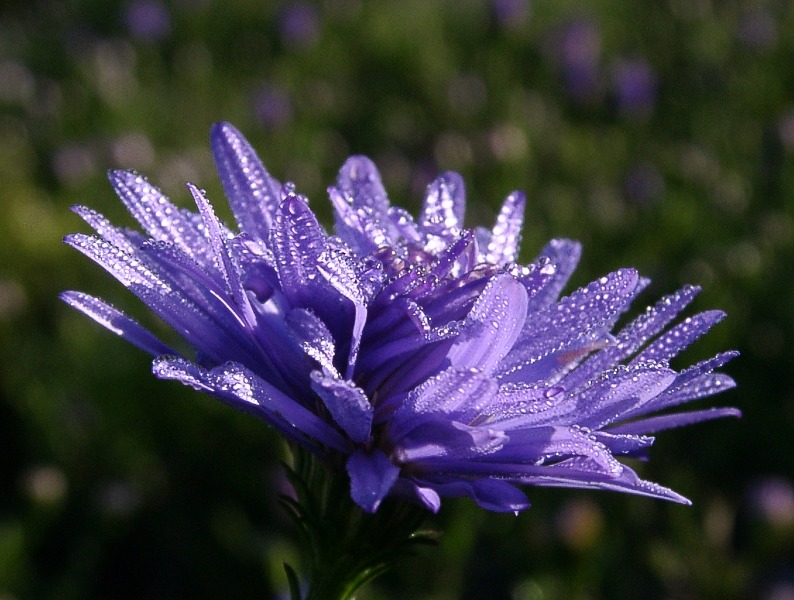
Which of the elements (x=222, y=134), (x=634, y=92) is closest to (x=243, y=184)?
(x=222, y=134)

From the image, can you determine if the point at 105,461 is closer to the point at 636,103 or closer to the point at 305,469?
the point at 305,469

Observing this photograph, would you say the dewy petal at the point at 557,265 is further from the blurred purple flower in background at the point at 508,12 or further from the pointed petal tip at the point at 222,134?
the blurred purple flower in background at the point at 508,12

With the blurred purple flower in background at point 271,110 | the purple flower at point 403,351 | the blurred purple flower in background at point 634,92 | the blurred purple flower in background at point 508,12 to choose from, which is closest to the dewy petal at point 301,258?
the purple flower at point 403,351

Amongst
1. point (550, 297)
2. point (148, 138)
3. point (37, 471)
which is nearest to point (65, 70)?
point (148, 138)

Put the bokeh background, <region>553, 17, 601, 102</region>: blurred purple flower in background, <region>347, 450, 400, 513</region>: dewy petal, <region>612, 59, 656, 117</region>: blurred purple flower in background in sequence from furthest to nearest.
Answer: <region>553, 17, 601, 102</region>: blurred purple flower in background < <region>612, 59, 656, 117</region>: blurred purple flower in background < the bokeh background < <region>347, 450, 400, 513</region>: dewy petal

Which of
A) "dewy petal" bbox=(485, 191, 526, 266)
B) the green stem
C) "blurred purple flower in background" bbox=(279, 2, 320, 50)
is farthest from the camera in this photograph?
"blurred purple flower in background" bbox=(279, 2, 320, 50)

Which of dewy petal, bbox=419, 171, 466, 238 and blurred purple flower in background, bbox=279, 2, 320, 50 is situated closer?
dewy petal, bbox=419, 171, 466, 238

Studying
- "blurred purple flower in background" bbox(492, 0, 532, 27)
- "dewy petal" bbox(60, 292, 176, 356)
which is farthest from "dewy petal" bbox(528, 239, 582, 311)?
"blurred purple flower in background" bbox(492, 0, 532, 27)

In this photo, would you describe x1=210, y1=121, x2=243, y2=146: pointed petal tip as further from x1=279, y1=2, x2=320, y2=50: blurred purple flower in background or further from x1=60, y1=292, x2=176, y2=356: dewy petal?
x1=279, y1=2, x2=320, y2=50: blurred purple flower in background
